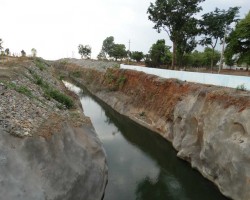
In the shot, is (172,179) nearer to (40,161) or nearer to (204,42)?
(40,161)

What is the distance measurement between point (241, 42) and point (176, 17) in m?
12.0

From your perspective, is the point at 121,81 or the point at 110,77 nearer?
the point at 121,81

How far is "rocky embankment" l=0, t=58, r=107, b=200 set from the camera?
1332cm

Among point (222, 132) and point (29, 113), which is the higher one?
point (29, 113)

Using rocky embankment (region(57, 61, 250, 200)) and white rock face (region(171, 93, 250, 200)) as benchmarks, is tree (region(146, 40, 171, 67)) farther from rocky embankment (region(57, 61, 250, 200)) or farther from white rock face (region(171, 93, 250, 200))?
white rock face (region(171, 93, 250, 200))

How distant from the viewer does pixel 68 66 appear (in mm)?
102875

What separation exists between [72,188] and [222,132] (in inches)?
486

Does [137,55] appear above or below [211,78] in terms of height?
above

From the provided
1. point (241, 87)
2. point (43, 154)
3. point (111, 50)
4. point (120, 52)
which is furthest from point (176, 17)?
point (111, 50)

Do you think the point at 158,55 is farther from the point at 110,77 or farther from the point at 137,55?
the point at 137,55

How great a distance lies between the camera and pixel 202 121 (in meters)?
25.6

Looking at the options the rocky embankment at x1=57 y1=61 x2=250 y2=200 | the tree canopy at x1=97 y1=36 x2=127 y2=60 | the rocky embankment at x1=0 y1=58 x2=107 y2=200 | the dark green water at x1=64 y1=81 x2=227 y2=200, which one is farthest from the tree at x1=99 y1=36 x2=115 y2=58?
the rocky embankment at x1=0 y1=58 x2=107 y2=200

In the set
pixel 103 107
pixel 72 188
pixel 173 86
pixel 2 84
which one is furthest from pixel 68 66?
pixel 72 188

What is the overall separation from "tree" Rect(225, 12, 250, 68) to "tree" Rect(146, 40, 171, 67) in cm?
2612
